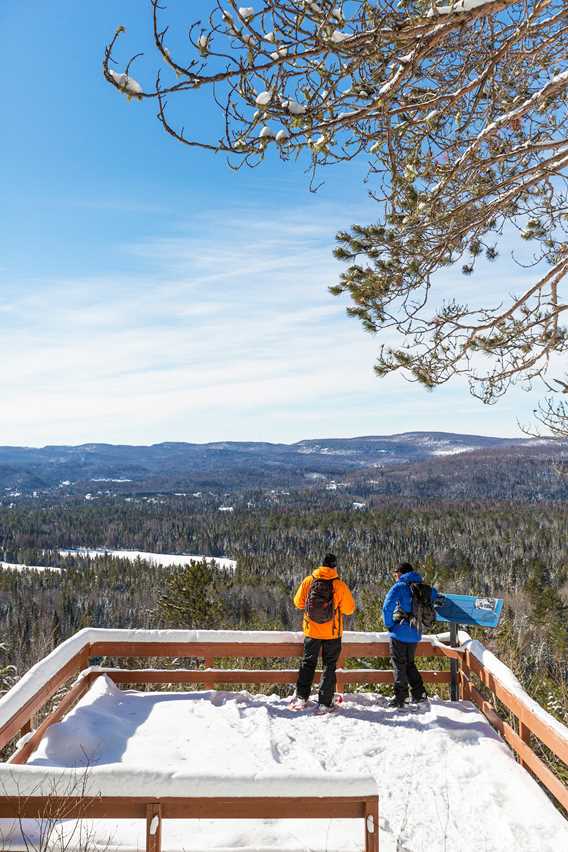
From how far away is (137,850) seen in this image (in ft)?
10.3

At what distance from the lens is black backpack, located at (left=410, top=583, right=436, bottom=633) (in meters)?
6.52

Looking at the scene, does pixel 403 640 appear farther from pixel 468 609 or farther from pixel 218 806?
pixel 218 806

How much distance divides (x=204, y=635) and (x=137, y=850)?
3.43 metres

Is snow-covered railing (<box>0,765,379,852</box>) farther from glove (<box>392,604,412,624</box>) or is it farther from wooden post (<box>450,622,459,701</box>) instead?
wooden post (<box>450,622,459,701</box>)

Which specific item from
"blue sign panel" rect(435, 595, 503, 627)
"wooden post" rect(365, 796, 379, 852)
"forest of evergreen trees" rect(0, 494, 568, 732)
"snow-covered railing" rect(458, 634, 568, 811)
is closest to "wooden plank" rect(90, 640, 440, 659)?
"snow-covered railing" rect(458, 634, 568, 811)

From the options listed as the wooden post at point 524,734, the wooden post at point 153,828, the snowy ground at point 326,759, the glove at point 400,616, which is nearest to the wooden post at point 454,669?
the snowy ground at point 326,759

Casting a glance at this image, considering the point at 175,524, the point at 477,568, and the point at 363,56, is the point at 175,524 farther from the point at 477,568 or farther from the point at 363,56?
the point at 363,56

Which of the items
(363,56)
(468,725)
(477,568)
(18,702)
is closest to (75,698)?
(18,702)

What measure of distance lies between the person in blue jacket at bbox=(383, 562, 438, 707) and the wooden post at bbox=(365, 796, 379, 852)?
11.9 ft

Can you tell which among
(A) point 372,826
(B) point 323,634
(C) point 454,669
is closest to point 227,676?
(B) point 323,634

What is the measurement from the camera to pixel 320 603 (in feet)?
21.4

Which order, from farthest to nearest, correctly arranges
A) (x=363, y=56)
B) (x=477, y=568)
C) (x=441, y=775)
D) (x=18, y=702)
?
(x=477, y=568) < (x=441, y=775) < (x=18, y=702) < (x=363, y=56)

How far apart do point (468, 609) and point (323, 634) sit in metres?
1.49

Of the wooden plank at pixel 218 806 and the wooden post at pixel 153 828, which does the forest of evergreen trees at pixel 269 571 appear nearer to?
the wooden plank at pixel 218 806
